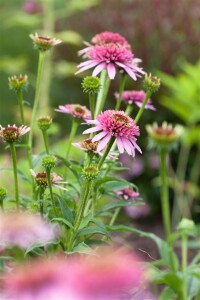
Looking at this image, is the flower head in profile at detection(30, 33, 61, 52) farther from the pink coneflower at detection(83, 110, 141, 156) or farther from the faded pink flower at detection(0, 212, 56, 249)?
the faded pink flower at detection(0, 212, 56, 249)

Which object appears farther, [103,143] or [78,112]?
[78,112]

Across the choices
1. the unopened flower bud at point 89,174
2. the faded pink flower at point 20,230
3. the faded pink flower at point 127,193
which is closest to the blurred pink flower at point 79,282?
the faded pink flower at point 20,230

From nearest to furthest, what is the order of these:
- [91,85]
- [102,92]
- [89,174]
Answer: [89,174] < [91,85] < [102,92]

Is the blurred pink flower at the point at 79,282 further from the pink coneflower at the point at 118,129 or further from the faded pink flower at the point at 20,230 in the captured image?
the pink coneflower at the point at 118,129

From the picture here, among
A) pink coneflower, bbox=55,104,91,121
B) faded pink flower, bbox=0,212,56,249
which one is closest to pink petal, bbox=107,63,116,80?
pink coneflower, bbox=55,104,91,121

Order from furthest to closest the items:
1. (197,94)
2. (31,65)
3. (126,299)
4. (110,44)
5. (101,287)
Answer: (31,65) → (197,94) → (110,44) → (126,299) → (101,287)

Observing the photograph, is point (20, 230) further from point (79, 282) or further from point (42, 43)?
point (42, 43)

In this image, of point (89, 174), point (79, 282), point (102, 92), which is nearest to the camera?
point (79, 282)

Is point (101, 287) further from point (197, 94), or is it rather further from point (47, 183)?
point (197, 94)

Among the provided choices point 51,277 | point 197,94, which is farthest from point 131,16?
point 51,277

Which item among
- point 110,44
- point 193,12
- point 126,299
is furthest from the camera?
point 193,12

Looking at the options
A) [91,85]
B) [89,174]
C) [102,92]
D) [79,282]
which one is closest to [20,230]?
[79,282]
